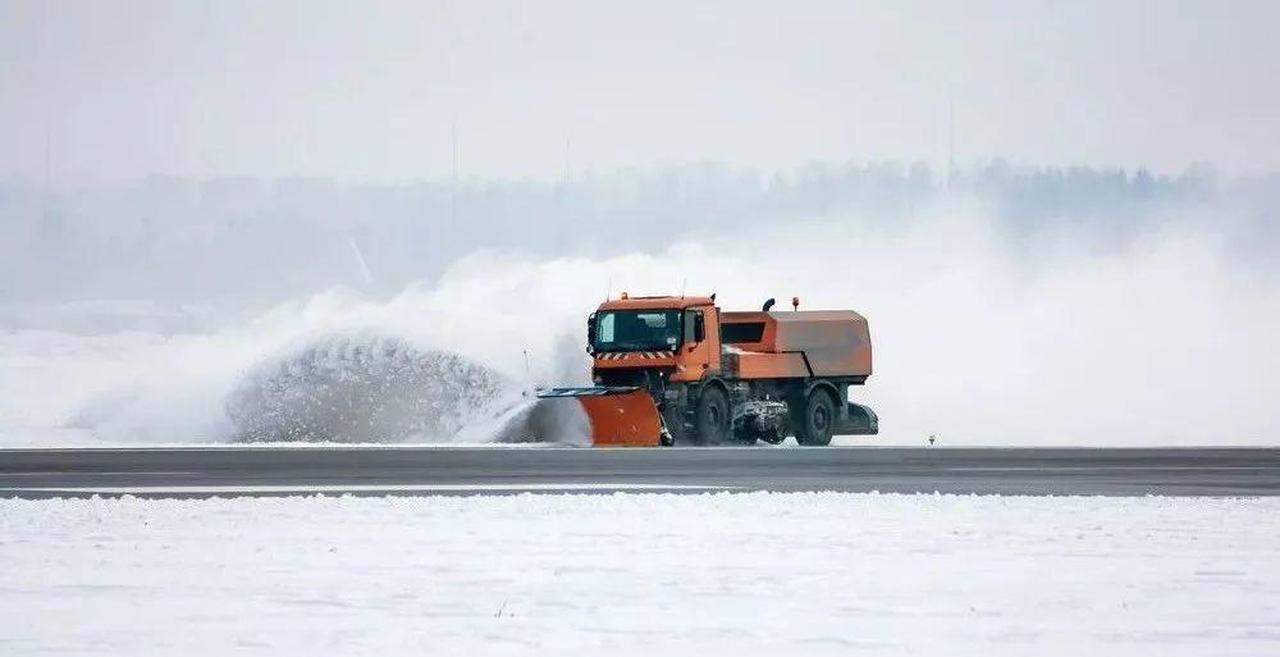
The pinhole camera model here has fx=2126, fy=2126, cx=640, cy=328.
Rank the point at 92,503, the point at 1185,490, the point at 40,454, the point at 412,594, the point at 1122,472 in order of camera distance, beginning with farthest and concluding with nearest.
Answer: the point at 40,454
the point at 1122,472
the point at 1185,490
the point at 92,503
the point at 412,594

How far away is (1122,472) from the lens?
106ft

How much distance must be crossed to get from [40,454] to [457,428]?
13693mm

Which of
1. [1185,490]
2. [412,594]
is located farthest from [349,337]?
[412,594]

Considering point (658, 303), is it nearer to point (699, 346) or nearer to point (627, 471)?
point (699, 346)

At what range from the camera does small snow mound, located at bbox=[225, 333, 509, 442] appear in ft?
174

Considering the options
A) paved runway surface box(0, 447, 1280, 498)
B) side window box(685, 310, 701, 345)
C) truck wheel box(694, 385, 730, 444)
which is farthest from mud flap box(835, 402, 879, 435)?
paved runway surface box(0, 447, 1280, 498)

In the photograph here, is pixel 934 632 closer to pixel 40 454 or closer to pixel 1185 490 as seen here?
pixel 1185 490

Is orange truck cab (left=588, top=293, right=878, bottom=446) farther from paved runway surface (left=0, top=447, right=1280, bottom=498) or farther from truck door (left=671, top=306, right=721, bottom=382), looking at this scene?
paved runway surface (left=0, top=447, right=1280, bottom=498)

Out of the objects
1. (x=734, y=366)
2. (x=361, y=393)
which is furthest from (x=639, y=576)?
(x=361, y=393)

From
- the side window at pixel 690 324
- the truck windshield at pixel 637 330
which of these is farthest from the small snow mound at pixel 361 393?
the side window at pixel 690 324

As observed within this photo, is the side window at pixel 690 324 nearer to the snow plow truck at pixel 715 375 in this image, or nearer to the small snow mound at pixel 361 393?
the snow plow truck at pixel 715 375

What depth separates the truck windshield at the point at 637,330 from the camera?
45750 mm

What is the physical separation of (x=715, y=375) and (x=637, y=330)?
202cm

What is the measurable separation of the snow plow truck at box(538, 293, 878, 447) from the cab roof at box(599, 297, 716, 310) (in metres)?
0.02
